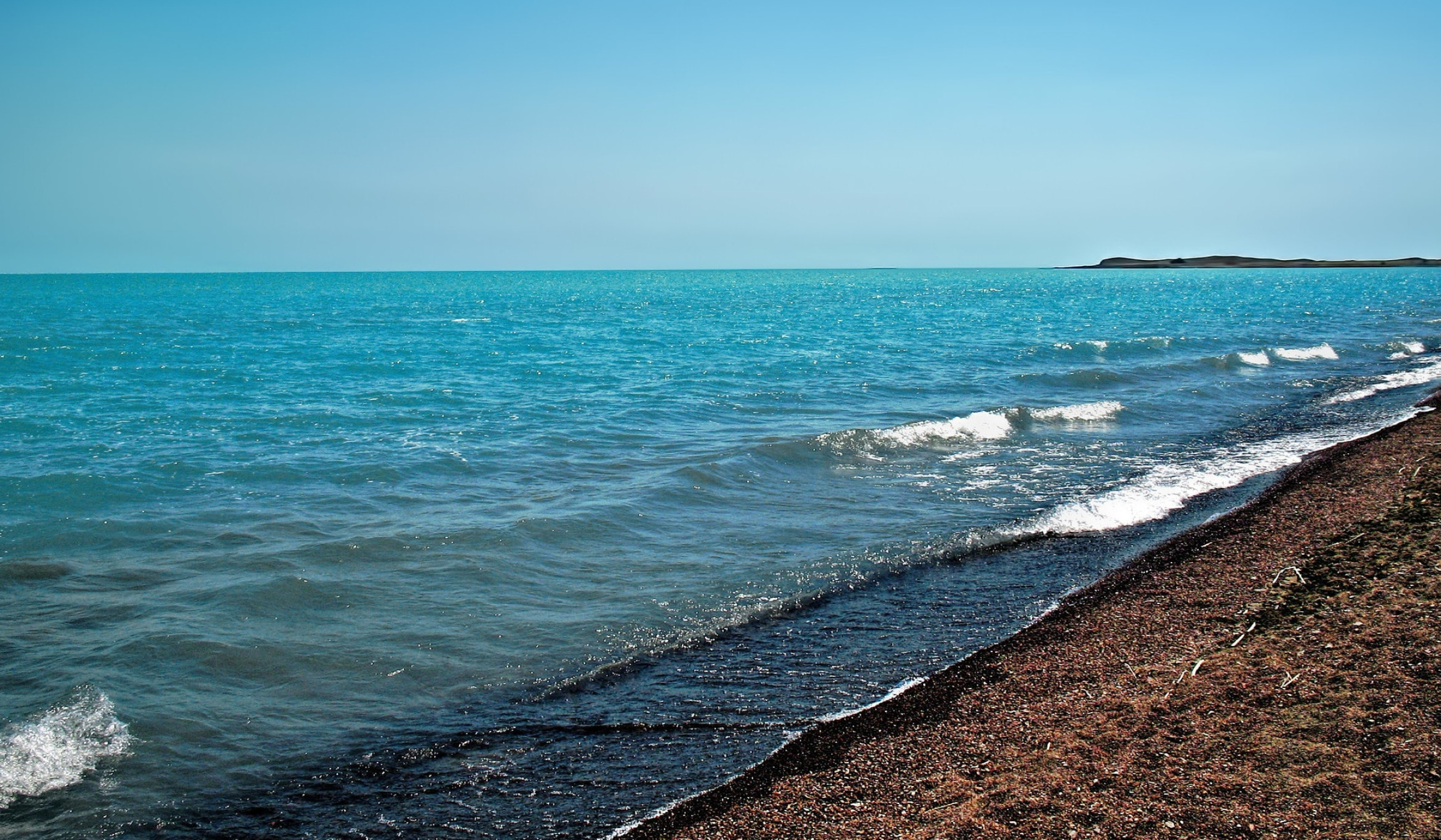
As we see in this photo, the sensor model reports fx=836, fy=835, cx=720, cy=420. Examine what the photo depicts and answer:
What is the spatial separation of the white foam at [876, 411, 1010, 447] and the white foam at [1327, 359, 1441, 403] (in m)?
10.7

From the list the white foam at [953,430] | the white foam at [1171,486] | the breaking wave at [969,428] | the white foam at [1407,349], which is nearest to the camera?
the white foam at [1171,486]

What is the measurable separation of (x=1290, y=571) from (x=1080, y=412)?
13676 millimetres

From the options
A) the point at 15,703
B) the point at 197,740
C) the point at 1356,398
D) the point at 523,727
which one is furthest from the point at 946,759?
the point at 1356,398

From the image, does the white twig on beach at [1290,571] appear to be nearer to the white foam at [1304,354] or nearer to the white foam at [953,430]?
the white foam at [953,430]

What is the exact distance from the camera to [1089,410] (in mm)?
21953

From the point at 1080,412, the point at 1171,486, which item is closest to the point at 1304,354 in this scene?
the point at 1080,412

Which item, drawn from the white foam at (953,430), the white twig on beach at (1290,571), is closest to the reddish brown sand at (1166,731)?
the white twig on beach at (1290,571)

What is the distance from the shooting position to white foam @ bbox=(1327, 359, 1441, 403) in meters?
23.8

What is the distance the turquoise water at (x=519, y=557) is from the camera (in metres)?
6.20

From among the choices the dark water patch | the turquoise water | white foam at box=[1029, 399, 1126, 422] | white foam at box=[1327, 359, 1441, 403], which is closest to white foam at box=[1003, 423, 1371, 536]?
the turquoise water

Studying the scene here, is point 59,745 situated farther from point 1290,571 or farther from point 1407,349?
point 1407,349

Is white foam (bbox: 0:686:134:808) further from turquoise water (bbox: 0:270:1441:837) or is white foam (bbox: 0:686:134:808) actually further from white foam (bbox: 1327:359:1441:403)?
white foam (bbox: 1327:359:1441:403)

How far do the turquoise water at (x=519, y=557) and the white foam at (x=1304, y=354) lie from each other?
14.9 feet

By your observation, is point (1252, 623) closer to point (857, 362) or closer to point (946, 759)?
point (946, 759)
